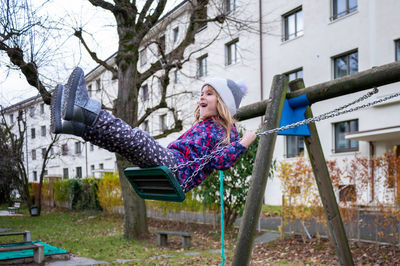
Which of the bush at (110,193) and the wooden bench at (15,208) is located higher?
the bush at (110,193)

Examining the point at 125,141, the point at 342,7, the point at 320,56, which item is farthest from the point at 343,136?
the point at 125,141

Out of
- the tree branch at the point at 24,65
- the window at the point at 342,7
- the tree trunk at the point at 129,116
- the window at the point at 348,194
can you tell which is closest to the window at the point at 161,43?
the tree trunk at the point at 129,116

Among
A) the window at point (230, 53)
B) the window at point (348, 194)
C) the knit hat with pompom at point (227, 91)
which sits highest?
the window at point (230, 53)

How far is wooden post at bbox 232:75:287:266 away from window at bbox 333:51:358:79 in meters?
11.8

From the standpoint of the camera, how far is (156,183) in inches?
116

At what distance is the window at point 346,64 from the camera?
1554 cm

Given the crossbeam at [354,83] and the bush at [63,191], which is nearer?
the crossbeam at [354,83]

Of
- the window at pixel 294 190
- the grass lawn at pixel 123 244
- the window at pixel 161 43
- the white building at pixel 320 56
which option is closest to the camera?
the grass lawn at pixel 123 244

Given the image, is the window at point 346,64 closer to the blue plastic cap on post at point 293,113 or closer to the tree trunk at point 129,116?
the tree trunk at point 129,116

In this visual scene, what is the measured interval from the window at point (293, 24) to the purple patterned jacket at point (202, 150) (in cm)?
1572

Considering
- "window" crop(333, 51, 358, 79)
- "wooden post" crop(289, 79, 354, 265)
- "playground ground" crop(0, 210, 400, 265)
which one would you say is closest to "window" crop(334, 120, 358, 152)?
"window" crop(333, 51, 358, 79)

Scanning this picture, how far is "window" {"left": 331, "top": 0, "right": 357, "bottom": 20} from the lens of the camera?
15.6m

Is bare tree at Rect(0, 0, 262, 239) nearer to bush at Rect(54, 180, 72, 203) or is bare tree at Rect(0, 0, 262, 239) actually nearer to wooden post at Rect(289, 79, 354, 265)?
wooden post at Rect(289, 79, 354, 265)

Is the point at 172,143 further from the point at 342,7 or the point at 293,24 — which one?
the point at 293,24
